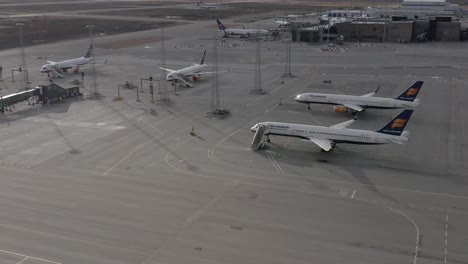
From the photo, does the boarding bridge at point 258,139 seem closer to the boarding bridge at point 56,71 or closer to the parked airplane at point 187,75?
the parked airplane at point 187,75

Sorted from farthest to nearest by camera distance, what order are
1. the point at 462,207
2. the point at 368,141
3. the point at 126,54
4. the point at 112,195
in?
the point at 126,54 → the point at 368,141 → the point at 112,195 → the point at 462,207

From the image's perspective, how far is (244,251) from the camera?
4169 cm

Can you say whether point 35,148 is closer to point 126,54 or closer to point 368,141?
point 368,141

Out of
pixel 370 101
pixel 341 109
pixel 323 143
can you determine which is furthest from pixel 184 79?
pixel 323 143

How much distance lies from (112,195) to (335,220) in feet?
75.1

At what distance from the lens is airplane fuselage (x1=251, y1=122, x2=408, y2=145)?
64.0 m

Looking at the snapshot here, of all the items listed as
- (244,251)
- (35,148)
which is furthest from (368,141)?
(35,148)

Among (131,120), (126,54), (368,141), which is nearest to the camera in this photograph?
(368,141)

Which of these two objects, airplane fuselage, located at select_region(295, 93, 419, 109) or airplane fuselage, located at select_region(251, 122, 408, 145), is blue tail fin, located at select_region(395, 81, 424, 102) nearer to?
airplane fuselage, located at select_region(295, 93, 419, 109)

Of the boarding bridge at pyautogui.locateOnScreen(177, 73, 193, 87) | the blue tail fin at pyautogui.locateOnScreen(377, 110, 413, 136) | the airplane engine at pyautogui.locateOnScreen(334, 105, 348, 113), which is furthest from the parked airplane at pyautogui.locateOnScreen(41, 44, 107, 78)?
the blue tail fin at pyautogui.locateOnScreen(377, 110, 413, 136)

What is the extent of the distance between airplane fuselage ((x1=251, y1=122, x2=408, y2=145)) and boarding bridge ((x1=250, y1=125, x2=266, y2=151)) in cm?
64

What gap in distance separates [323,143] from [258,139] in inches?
342

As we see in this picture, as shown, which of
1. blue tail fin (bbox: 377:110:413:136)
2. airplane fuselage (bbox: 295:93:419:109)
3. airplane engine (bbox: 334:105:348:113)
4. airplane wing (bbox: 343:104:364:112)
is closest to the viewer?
blue tail fin (bbox: 377:110:413:136)

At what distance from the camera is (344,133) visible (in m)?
65.4
